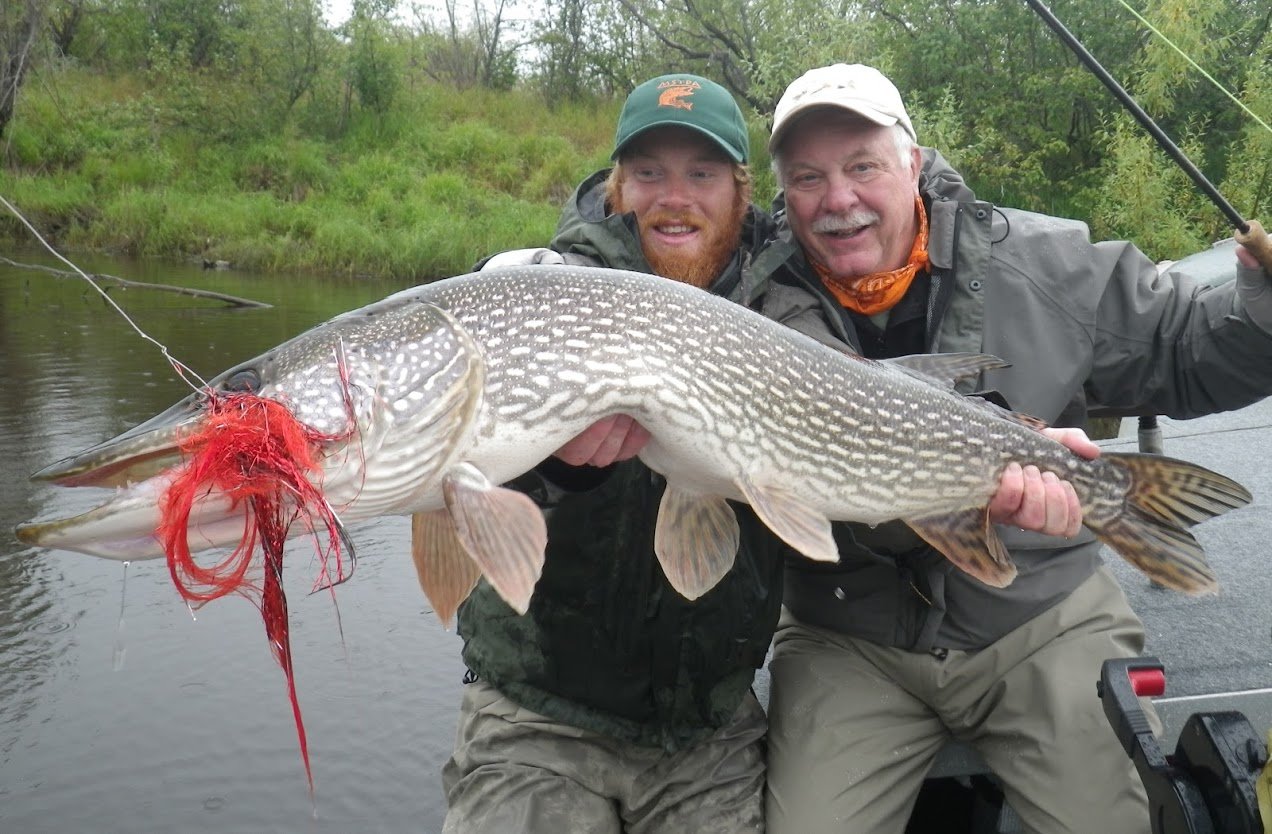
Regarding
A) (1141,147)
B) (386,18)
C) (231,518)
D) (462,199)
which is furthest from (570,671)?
(386,18)

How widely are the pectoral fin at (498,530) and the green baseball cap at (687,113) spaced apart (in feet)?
3.99

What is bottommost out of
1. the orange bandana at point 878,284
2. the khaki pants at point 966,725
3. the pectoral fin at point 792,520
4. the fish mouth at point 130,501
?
the khaki pants at point 966,725

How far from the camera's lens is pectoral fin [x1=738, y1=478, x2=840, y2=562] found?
2068mm

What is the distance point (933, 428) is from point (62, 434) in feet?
17.6

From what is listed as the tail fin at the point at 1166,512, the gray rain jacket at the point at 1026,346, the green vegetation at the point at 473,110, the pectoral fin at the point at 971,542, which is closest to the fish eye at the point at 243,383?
the gray rain jacket at the point at 1026,346

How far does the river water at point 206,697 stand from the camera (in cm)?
303

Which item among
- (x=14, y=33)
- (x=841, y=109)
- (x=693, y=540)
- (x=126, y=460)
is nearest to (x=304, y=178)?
(x=14, y=33)

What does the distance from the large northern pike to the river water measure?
846mm

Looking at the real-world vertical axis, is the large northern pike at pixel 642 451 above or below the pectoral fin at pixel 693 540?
above

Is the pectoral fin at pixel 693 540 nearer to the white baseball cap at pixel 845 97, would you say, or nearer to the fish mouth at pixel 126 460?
the fish mouth at pixel 126 460

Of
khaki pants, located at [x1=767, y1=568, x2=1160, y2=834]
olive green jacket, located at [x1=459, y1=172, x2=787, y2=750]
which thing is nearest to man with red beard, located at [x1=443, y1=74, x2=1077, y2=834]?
olive green jacket, located at [x1=459, y1=172, x2=787, y2=750]

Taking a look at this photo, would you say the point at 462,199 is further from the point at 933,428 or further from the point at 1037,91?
the point at 933,428

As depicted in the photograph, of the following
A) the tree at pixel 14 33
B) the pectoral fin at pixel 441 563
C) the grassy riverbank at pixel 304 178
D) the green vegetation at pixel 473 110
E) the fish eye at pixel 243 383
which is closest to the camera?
the fish eye at pixel 243 383

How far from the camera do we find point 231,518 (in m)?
1.73
